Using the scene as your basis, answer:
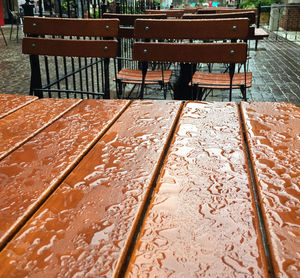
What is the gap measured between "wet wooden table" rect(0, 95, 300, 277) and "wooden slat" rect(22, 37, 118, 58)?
677mm

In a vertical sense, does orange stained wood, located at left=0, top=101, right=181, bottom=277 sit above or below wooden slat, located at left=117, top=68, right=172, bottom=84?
above

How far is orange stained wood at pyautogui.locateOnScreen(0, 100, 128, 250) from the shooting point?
0.50 metres

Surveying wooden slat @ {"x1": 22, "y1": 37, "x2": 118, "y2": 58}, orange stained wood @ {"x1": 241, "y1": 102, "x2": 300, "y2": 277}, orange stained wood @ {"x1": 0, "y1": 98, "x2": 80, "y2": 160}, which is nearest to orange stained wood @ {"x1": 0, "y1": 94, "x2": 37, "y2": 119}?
orange stained wood @ {"x1": 0, "y1": 98, "x2": 80, "y2": 160}

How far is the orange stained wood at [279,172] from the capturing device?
416mm

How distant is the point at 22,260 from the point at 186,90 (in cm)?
343

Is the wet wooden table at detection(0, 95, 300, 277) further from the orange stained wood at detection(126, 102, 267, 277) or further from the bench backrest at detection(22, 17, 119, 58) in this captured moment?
the bench backrest at detection(22, 17, 119, 58)

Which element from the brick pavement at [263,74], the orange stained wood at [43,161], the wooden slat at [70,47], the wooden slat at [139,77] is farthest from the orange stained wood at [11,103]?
the brick pavement at [263,74]

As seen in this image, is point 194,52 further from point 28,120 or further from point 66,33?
point 28,120

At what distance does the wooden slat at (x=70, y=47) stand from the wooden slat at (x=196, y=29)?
31cm

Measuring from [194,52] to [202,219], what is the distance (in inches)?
51.1

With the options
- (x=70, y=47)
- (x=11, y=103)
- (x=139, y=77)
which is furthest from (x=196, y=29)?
(x=139, y=77)

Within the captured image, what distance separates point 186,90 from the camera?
3719 mm

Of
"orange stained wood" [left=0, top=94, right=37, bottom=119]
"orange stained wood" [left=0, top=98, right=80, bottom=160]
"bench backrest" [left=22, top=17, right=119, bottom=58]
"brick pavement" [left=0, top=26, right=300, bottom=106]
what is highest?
"bench backrest" [left=22, top=17, right=119, bottom=58]

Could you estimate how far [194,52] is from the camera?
1.65 metres
